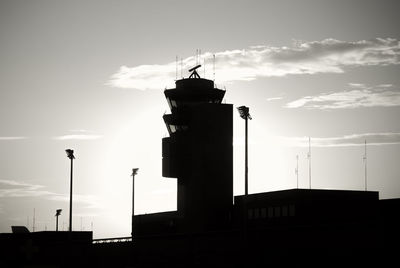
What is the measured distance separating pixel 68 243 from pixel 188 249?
1472 centimetres

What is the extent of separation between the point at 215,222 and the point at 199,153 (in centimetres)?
879

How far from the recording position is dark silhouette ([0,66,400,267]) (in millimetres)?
24969

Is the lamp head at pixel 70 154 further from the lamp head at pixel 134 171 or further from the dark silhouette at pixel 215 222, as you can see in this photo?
the lamp head at pixel 134 171

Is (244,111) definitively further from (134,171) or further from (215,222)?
(134,171)

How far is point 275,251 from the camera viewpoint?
26.7 m

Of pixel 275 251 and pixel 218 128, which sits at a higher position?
pixel 218 128

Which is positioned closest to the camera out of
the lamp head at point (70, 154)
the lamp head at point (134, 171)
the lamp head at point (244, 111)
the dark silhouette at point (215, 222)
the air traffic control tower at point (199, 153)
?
the dark silhouette at point (215, 222)

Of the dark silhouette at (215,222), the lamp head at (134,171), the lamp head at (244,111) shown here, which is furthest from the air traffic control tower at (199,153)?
the lamp head at (244,111)

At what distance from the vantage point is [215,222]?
77125 millimetres

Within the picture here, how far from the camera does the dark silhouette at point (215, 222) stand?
25.0 m

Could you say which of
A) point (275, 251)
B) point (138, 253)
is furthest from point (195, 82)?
point (275, 251)

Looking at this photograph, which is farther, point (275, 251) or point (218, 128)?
point (218, 128)

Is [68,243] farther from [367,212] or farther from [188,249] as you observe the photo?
[367,212]

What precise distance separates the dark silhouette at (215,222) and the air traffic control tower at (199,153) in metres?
0.12
